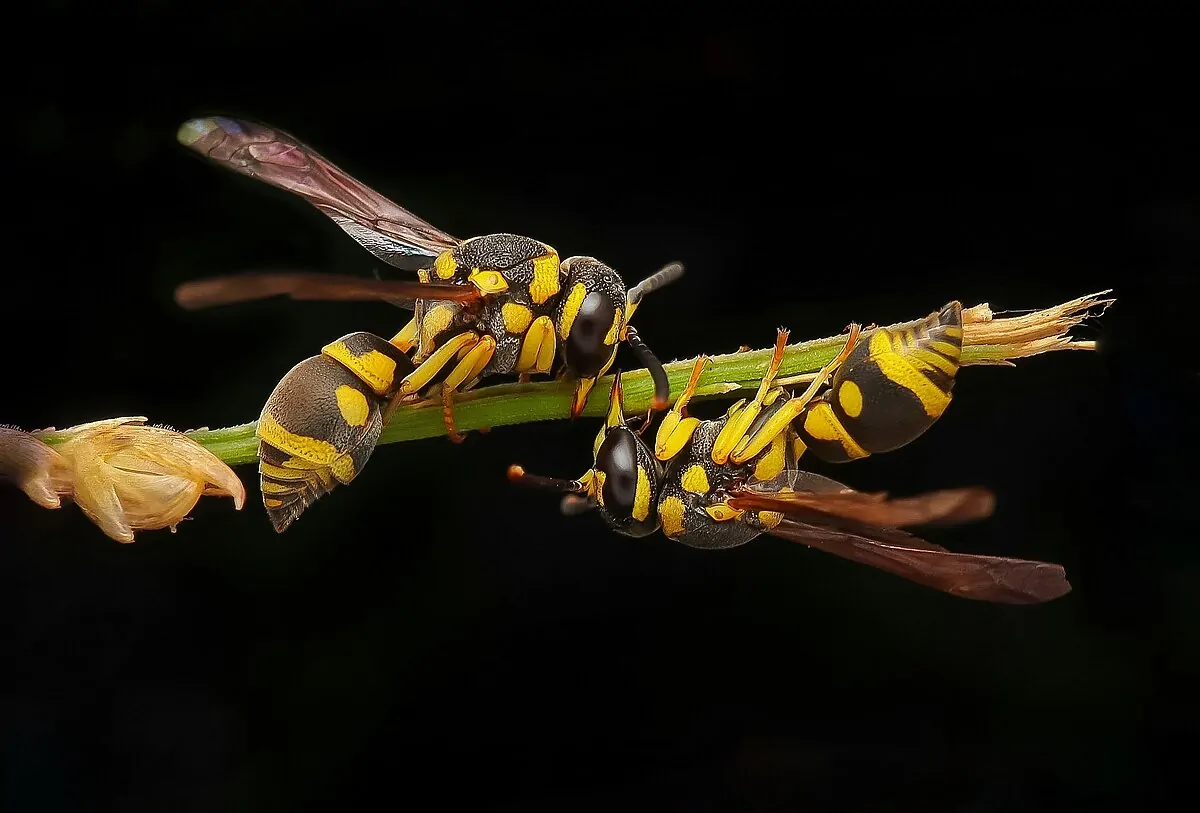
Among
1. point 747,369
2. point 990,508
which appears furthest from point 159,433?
point 990,508

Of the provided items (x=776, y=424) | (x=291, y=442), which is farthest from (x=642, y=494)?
(x=291, y=442)

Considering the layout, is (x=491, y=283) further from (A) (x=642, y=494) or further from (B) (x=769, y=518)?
(B) (x=769, y=518)

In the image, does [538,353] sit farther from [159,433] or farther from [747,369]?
[159,433]

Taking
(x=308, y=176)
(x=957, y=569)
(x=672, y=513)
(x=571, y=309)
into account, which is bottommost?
(x=957, y=569)

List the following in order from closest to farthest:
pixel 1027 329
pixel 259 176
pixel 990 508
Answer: pixel 990 508 < pixel 1027 329 < pixel 259 176

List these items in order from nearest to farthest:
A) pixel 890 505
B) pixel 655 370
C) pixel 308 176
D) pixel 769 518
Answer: pixel 890 505 → pixel 655 370 → pixel 769 518 → pixel 308 176

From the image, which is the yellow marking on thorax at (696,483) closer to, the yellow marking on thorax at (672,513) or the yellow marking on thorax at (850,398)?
the yellow marking on thorax at (672,513)

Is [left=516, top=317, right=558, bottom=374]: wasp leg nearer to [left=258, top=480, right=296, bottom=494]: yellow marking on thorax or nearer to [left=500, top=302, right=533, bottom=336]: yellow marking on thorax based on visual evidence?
[left=500, top=302, right=533, bottom=336]: yellow marking on thorax

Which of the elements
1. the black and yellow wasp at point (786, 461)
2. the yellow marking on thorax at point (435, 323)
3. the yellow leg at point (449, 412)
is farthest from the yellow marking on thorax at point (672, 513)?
the yellow marking on thorax at point (435, 323)
